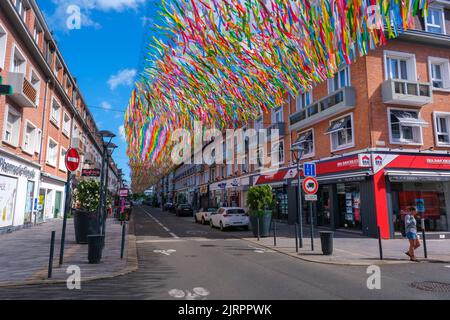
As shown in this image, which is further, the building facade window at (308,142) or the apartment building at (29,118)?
the building facade window at (308,142)

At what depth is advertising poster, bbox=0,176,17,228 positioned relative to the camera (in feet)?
50.7

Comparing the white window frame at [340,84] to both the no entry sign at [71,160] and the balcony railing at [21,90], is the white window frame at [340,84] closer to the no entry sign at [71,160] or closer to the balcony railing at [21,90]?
the no entry sign at [71,160]

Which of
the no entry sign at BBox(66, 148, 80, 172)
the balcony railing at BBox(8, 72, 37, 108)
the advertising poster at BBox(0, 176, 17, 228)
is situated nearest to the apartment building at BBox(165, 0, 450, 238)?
the no entry sign at BBox(66, 148, 80, 172)

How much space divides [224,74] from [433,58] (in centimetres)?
1336

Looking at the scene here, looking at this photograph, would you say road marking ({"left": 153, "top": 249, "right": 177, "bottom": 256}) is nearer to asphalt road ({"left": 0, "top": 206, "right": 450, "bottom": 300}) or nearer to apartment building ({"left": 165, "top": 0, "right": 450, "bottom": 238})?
asphalt road ({"left": 0, "top": 206, "right": 450, "bottom": 300})

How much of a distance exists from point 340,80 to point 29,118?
19392 millimetres

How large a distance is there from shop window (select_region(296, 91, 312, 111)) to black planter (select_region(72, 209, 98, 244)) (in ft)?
50.1

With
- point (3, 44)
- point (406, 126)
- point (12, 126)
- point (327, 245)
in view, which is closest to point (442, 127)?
point (406, 126)

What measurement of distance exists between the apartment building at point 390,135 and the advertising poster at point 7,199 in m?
17.6

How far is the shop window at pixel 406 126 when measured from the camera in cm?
1639

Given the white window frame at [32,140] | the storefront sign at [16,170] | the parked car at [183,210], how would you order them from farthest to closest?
1. the parked car at [183,210]
2. the white window frame at [32,140]
3. the storefront sign at [16,170]

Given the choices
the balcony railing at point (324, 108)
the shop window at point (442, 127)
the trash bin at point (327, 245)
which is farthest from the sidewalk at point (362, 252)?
the balcony railing at point (324, 108)

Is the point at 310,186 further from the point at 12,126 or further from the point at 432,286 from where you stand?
the point at 12,126
